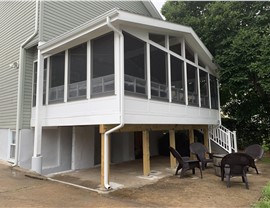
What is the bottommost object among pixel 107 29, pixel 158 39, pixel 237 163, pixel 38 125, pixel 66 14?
pixel 237 163

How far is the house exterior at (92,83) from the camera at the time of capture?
6.59 meters

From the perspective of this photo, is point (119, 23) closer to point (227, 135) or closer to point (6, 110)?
point (6, 110)

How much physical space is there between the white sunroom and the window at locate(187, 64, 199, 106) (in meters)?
0.04

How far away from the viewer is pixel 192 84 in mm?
10047

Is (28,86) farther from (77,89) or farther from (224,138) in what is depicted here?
(224,138)

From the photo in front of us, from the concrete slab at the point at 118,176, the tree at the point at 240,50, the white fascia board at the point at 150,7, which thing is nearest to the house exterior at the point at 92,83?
the concrete slab at the point at 118,176

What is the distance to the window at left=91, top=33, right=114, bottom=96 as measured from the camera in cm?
662

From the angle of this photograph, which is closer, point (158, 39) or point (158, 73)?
point (158, 73)

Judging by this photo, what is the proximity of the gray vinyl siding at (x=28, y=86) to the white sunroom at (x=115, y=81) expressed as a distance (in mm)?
217

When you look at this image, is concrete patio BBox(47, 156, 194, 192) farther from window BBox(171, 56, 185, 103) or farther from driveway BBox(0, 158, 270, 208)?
window BBox(171, 56, 185, 103)

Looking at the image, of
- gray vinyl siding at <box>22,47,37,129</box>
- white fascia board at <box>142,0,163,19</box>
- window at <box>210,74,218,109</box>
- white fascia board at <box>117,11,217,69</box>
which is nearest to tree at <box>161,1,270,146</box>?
window at <box>210,74,218,109</box>

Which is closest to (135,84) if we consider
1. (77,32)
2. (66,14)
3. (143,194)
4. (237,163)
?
(77,32)

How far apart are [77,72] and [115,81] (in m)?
1.83

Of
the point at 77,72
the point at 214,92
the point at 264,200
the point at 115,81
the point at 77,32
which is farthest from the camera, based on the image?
the point at 214,92
